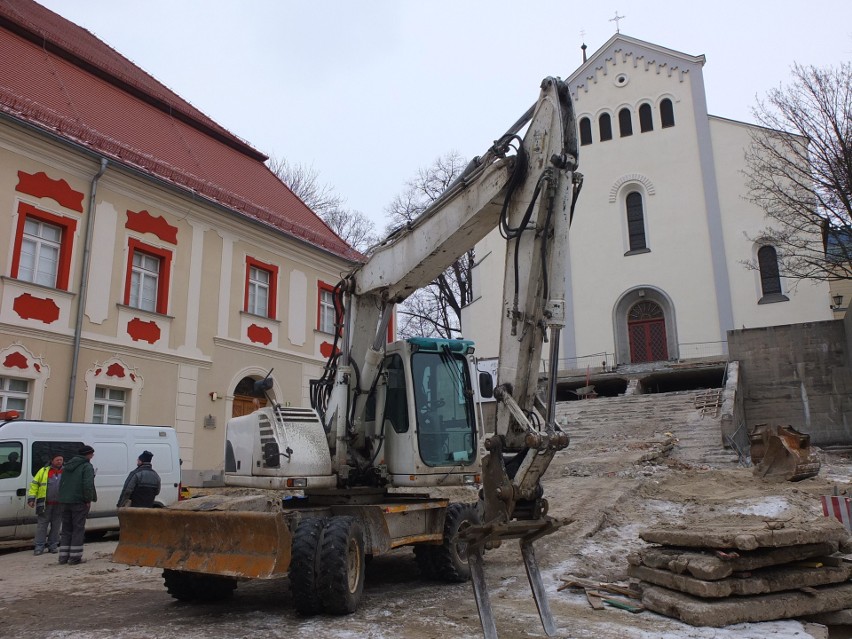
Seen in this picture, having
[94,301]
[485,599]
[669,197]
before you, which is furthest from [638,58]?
[485,599]

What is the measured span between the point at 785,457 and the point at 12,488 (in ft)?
41.0

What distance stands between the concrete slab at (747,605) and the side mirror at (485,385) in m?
2.40

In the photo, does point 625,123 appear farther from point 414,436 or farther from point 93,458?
point 414,436

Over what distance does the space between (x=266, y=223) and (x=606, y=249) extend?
16778 mm

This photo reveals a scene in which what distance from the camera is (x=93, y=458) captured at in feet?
38.9

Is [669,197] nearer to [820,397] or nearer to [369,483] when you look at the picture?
[820,397]

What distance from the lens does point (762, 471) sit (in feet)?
40.9

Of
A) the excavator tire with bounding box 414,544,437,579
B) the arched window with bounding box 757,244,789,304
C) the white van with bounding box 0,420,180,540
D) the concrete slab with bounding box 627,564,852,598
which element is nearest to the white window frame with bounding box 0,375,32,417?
the white van with bounding box 0,420,180,540

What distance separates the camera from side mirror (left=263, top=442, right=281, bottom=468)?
6840mm

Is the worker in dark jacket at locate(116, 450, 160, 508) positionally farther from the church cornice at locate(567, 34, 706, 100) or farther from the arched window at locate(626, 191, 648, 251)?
the church cornice at locate(567, 34, 706, 100)

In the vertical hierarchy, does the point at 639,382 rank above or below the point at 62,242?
below

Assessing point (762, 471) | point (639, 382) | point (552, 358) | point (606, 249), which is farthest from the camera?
point (606, 249)

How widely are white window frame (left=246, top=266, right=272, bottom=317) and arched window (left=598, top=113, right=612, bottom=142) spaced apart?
1858 centimetres

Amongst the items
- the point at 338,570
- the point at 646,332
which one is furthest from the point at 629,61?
the point at 338,570
